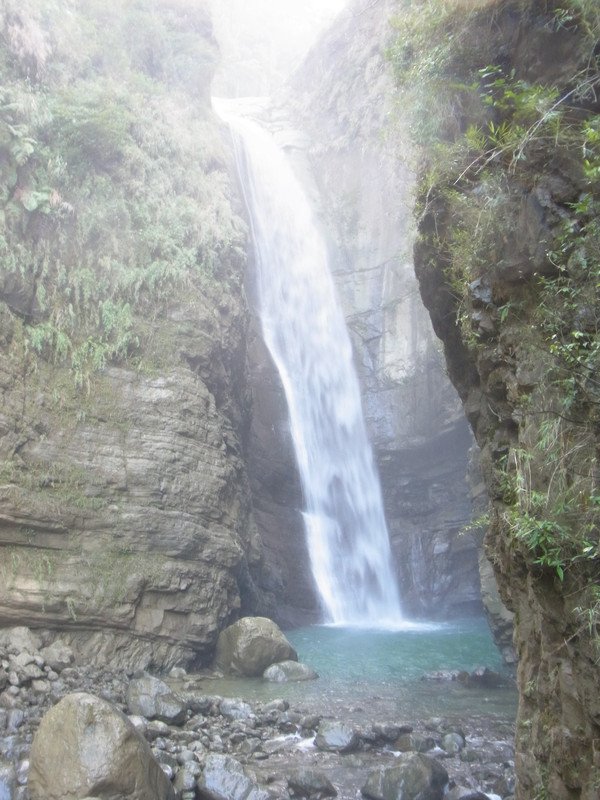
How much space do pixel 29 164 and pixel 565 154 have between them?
1314 centimetres

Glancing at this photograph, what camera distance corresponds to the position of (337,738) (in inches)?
337

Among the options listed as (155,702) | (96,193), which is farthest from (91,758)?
(96,193)

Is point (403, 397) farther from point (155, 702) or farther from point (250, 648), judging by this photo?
point (155, 702)

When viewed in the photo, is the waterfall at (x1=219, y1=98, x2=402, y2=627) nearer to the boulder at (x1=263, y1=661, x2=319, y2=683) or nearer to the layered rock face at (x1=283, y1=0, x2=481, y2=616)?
the layered rock face at (x1=283, y1=0, x2=481, y2=616)

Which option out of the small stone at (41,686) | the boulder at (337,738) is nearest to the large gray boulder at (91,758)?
the boulder at (337,738)

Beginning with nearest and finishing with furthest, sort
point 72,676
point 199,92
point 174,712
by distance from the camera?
point 174,712, point 72,676, point 199,92

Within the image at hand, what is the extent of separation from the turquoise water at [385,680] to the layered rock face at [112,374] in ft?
6.83

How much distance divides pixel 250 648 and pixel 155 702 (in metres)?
3.61

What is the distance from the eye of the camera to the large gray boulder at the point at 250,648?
12547 millimetres

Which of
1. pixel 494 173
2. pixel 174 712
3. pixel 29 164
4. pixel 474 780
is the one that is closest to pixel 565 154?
pixel 494 173

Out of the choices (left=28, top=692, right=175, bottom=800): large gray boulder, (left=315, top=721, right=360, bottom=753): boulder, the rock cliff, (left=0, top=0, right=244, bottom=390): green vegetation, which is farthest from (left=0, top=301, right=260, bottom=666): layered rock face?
the rock cliff

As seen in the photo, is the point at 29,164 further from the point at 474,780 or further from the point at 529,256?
the point at 474,780

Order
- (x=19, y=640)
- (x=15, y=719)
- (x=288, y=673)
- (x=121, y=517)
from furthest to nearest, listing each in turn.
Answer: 1. (x=121, y=517)
2. (x=288, y=673)
3. (x=19, y=640)
4. (x=15, y=719)

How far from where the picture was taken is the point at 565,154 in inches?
218
